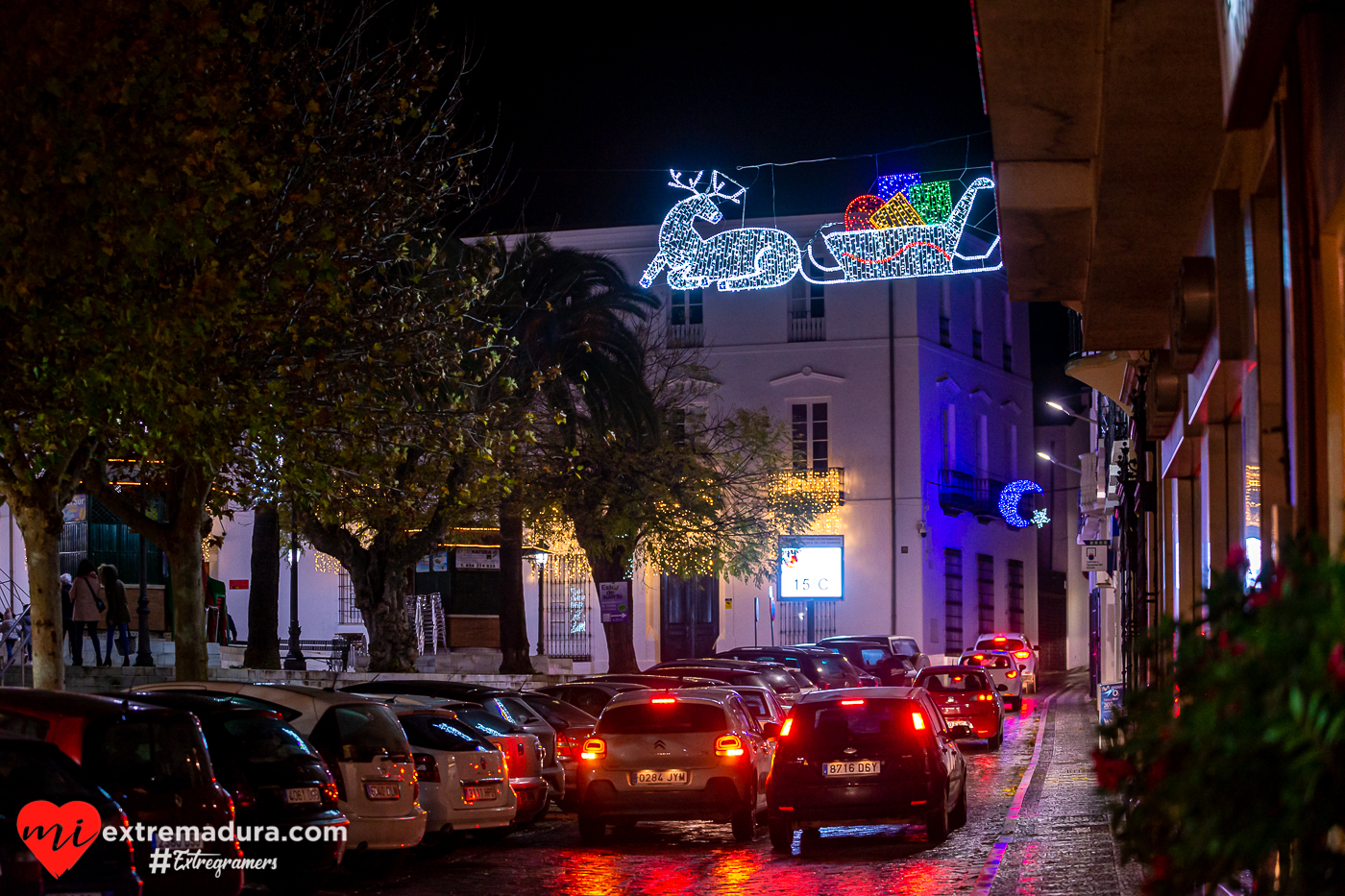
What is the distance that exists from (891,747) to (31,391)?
8.53 m

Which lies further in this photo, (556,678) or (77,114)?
(556,678)

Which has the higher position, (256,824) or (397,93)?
(397,93)

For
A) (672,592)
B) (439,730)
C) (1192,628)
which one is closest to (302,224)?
(439,730)

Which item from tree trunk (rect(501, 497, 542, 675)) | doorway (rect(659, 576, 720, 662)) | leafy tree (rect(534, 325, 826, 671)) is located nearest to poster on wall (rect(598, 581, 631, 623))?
leafy tree (rect(534, 325, 826, 671))

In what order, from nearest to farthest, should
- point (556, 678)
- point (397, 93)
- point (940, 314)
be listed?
1. point (397, 93)
2. point (556, 678)
3. point (940, 314)

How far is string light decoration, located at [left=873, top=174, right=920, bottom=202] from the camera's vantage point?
3853 centimetres

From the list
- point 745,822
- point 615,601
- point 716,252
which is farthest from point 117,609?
point 716,252

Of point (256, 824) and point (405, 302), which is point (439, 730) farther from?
point (405, 302)

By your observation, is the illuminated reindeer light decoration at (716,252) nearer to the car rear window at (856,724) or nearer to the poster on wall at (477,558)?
the poster on wall at (477,558)


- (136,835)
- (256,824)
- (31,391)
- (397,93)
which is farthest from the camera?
(397,93)

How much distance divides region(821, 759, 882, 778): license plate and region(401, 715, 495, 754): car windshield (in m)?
3.17

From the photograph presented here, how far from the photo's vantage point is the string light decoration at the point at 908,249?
38219 millimetres

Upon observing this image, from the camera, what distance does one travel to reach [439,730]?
45.7 feet

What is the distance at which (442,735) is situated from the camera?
13.9m
